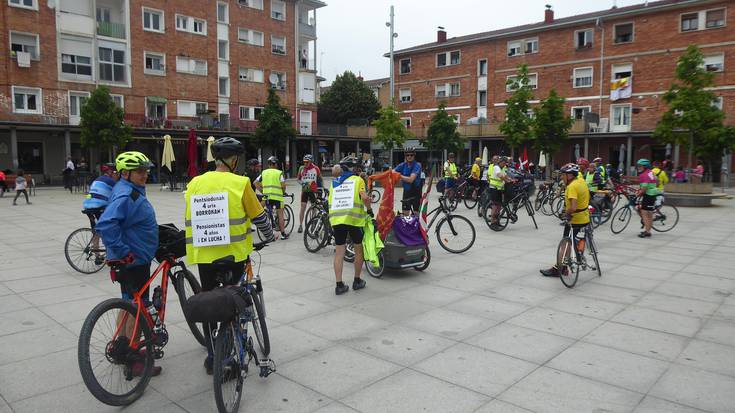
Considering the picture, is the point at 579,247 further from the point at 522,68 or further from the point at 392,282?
the point at 522,68

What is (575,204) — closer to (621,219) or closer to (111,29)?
(621,219)

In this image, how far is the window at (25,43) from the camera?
30.6 m

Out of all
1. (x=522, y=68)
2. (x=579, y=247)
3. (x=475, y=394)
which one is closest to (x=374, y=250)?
(x=579, y=247)

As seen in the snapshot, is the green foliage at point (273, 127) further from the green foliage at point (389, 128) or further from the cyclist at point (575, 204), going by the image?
the cyclist at point (575, 204)

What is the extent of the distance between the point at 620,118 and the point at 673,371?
129ft

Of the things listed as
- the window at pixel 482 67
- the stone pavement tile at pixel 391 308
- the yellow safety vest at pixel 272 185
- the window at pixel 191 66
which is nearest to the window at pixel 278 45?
the window at pixel 191 66

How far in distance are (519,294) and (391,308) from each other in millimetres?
1848

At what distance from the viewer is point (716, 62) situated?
35250 mm

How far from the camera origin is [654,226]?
13.3m

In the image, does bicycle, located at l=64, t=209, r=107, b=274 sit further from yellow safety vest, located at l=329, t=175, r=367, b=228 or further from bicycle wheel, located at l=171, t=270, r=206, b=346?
bicycle wheel, located at l=171, t=270, r=206, b=346

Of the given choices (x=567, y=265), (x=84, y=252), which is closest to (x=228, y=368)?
(x=567, y=265)

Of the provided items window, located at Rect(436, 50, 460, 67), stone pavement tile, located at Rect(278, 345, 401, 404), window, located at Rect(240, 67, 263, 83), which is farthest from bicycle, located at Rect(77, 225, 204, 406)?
window, located at Rect(436, 50, 460, 67)

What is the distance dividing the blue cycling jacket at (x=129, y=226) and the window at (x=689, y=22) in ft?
136

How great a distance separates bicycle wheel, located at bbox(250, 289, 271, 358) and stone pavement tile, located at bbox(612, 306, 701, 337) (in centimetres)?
389
